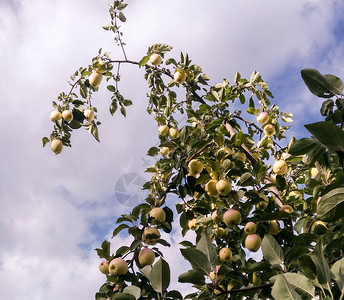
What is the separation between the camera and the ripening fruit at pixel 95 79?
2.88 m

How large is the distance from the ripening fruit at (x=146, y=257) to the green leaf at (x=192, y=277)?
36 centimetres

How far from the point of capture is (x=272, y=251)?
1470mm

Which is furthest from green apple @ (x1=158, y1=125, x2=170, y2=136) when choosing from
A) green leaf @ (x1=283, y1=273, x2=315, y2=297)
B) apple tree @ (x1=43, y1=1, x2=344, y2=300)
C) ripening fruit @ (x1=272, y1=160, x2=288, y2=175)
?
green leaf @ (x1=283, y1=273, x2=315, y2=297)

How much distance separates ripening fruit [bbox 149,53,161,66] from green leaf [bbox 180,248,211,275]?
212 cm

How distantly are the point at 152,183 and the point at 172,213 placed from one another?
1.22 feet

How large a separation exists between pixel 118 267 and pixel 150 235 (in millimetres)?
219

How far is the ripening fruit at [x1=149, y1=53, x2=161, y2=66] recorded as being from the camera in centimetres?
306

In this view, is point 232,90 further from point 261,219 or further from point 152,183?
point 261,219

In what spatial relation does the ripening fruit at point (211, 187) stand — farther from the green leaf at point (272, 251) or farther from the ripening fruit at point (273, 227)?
the green leaf at point (272, 251)

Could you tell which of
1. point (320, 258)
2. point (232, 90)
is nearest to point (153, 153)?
point (232, 90)

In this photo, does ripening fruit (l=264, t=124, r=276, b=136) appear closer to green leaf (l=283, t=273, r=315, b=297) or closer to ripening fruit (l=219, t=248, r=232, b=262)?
ripening fruit (l=219, t=248, r=232, b=262)

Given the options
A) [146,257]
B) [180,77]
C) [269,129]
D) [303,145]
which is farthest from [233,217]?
[180,77]

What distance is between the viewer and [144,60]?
3090mm

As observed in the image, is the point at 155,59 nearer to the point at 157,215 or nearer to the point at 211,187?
the point at 211,187
